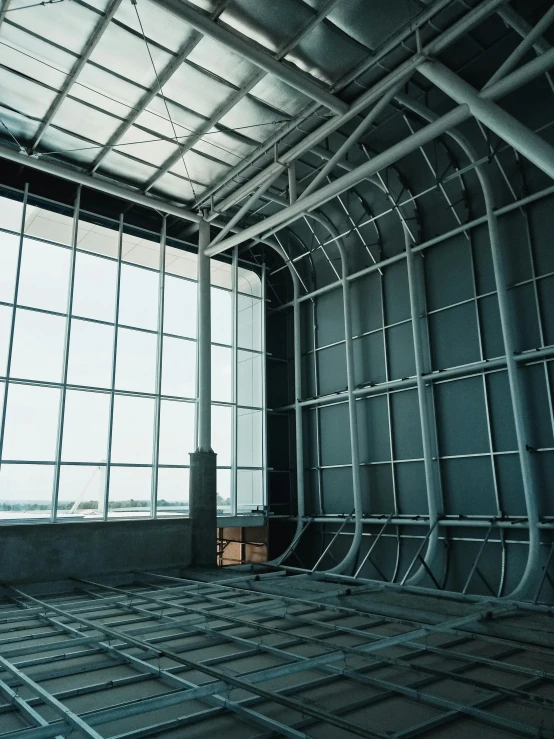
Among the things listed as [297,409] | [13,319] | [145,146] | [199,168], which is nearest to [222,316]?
[297,409]

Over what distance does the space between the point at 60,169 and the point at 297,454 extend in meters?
16.9

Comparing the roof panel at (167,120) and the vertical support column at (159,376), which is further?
the vertical support column at (159,376)

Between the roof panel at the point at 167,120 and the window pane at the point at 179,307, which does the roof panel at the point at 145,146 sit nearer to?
the roof panel at the point at 167,120

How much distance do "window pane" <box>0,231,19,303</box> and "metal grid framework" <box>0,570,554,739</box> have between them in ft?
42.1

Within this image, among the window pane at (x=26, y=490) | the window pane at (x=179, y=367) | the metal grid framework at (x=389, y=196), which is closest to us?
the metal grid framework at (x=389, y=196)

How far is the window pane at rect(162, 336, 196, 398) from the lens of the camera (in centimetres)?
2683

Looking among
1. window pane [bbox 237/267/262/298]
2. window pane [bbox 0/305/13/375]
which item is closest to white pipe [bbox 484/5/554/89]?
window pane [bbox 237/267/262/298]

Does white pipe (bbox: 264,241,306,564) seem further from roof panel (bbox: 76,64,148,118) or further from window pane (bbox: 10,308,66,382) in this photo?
window pane (bbox: 10,308,66,382)

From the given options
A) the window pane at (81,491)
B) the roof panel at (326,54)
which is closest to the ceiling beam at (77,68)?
the roof panel at (326,54)

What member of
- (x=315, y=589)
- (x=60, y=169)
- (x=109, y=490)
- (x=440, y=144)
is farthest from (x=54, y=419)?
(x=440, y=144)

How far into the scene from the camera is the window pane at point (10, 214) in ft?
79.2

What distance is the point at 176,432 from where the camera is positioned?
86.8 feet

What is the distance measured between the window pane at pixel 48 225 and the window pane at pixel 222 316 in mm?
8018

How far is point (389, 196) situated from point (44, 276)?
1546cm
